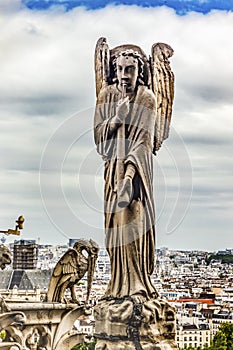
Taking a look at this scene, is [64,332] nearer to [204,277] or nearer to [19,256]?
[19,256]

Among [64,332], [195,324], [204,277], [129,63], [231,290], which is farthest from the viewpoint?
[204,277]

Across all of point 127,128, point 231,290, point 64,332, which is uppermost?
point 231,290

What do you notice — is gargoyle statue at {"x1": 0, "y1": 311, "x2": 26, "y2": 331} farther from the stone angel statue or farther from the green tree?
the green tree

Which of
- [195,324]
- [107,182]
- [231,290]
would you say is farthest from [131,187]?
[231,290]

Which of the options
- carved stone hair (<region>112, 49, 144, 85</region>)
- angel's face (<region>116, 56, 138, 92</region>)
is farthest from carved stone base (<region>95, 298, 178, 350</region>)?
carved stone hair (<region>112, 49, 144, 85</region>)

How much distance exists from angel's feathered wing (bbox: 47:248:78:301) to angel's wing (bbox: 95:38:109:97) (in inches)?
73.8

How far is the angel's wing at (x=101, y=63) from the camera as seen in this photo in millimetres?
11000

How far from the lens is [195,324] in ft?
242

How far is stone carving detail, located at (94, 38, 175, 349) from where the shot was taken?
33.6 ft

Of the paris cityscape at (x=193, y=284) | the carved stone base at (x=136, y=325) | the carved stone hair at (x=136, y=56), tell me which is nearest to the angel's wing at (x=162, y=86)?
the carved stone hair at (x=136, y=56)

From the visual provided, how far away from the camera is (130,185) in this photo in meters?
10.5

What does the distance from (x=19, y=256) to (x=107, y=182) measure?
114 ft

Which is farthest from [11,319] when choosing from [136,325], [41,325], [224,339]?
[224,339]

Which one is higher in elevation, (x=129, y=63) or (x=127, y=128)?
(x=129, y=63)
